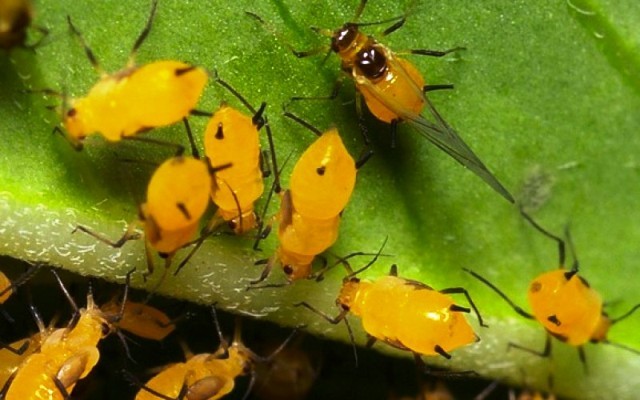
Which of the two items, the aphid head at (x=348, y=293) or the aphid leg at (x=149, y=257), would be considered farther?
the aphid head at (x=348, y=293)

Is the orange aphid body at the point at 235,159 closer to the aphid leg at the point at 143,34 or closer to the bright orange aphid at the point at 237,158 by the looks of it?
the bright orange aphid at the point at 237,158

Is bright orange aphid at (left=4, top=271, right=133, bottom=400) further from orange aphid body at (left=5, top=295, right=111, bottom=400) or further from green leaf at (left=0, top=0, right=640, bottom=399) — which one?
green leaf at (left=0, top=0, right=640, bottom=399)

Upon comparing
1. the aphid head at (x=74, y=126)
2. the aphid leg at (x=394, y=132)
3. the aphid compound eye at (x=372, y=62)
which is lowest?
the aphid leg at (x=394, y=132)

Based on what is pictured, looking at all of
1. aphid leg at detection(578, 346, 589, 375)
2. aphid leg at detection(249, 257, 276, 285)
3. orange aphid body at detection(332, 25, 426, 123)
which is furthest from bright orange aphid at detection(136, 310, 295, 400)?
aphid leg at detection(578, 346, 589, 375)

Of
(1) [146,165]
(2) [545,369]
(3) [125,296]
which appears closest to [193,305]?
(3) [125,296]

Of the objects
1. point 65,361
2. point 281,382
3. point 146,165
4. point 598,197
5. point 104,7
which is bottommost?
point 281,382

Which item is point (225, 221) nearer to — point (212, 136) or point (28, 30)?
point (212, 136)

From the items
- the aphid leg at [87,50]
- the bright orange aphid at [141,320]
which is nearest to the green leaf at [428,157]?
the aphid leg at [87,50]
